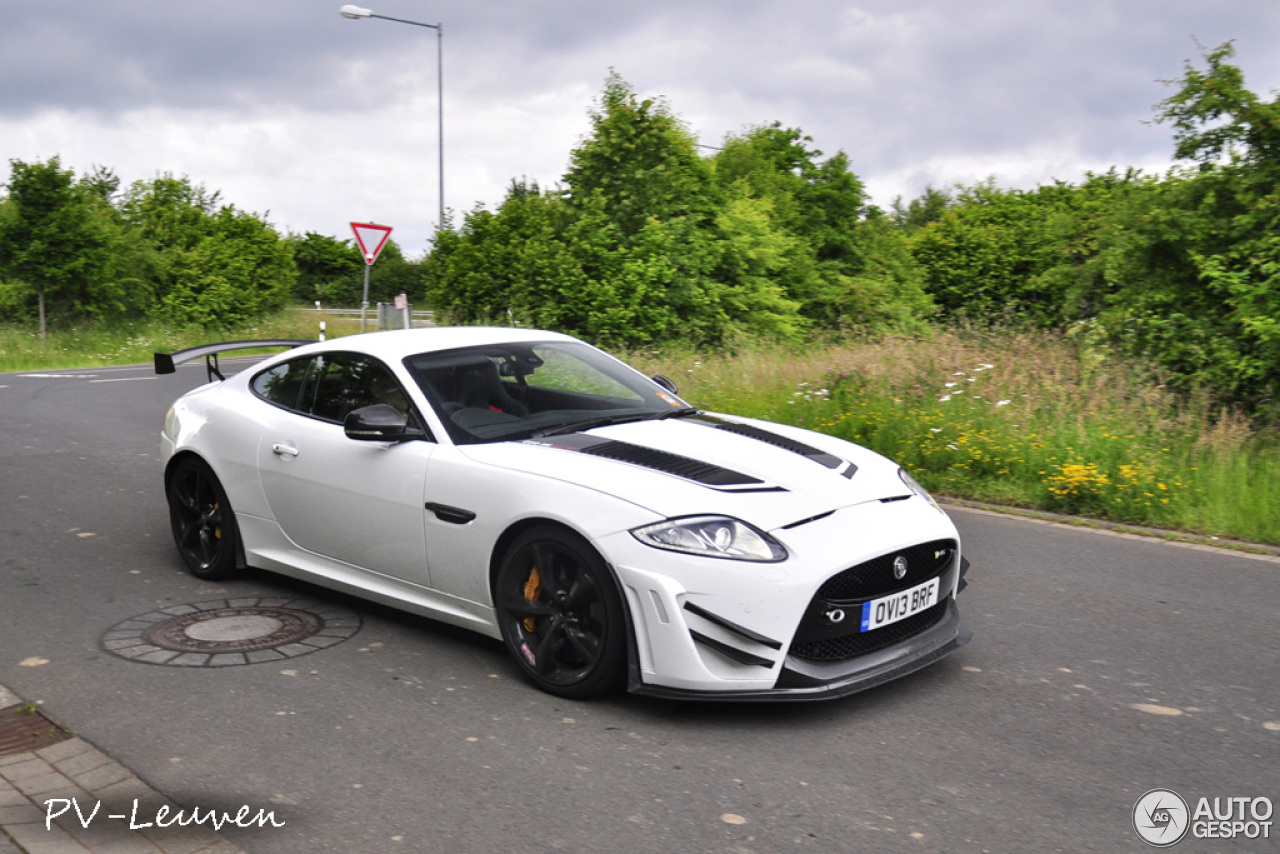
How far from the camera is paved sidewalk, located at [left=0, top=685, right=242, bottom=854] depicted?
325cm

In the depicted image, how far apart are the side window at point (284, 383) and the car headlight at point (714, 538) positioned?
258 centimetres

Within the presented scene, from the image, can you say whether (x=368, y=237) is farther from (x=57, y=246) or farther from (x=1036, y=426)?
(x=57, y=246)

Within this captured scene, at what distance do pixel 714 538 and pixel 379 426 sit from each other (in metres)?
1.76

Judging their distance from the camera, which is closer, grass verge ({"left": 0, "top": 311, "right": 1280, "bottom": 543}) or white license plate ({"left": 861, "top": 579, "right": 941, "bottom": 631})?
white license plate ({"left": 861, "top": 579, "right": 941, "bottom": 631})

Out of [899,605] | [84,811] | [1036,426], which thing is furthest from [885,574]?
[1036,426]

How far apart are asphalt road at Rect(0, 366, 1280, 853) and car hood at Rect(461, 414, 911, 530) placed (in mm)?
797

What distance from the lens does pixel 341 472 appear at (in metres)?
5.32

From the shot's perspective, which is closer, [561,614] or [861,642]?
[861,642]

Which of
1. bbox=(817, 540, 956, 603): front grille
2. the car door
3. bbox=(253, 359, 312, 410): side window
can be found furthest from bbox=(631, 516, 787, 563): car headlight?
bbox=(253, 359, 312, 410): side window

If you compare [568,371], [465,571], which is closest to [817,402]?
[568,371]

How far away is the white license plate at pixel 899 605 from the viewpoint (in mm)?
4184

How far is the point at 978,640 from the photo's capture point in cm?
513

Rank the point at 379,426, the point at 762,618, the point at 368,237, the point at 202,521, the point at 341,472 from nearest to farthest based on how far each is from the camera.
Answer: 1. the point at 762,618
2. the point at 379,426
3. the point at 341,472
4. the point at 202,521
5. the point at 368,237

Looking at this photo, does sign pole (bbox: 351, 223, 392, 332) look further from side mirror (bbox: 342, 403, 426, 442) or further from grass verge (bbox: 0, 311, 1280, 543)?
side mirror (bbox: 342, 403, 426, 442)
